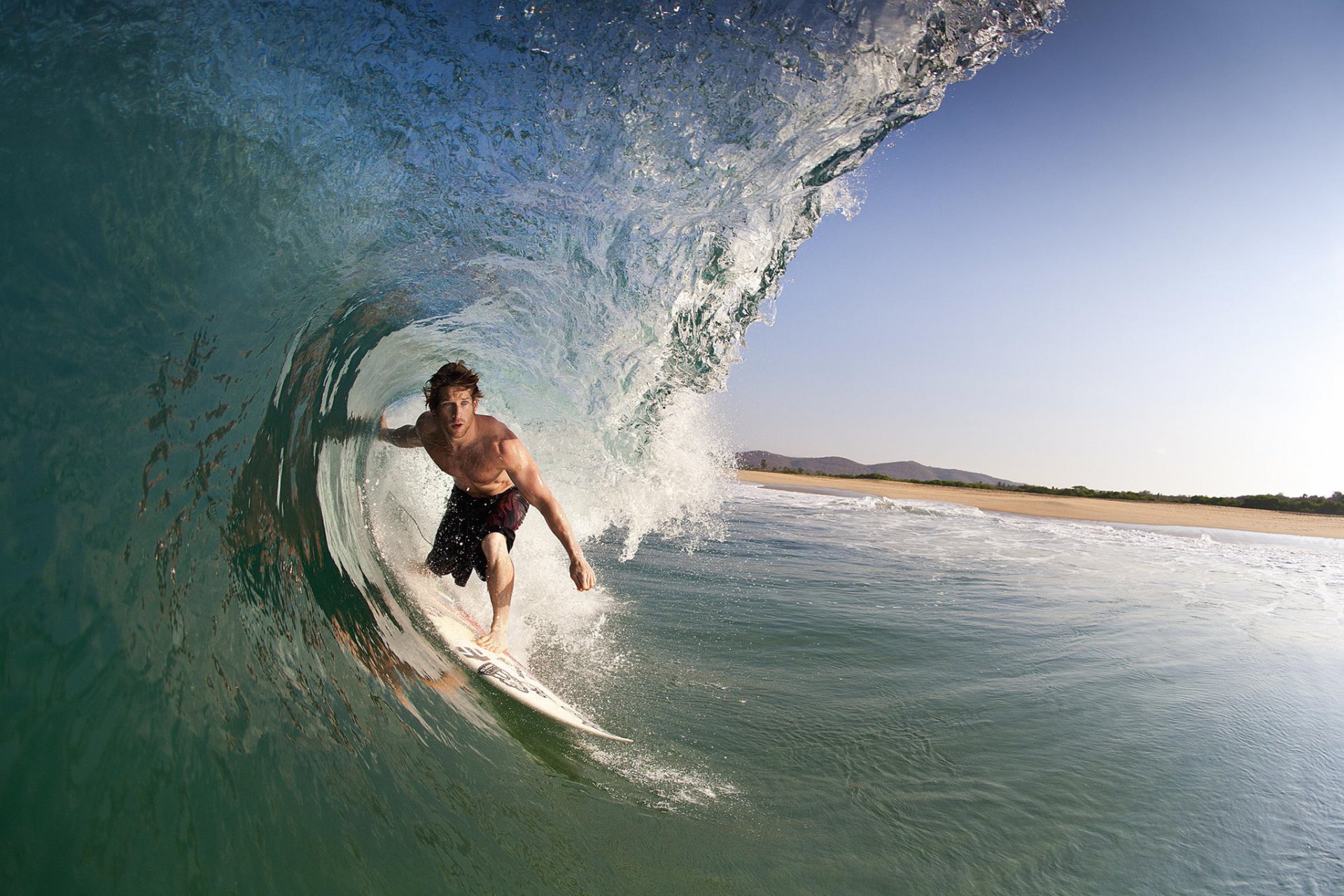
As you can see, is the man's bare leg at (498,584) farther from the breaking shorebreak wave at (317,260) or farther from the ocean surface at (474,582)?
the breaking shorebreak wave at (317,260)

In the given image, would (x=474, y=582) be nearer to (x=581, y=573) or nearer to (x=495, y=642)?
(x=495, y=642)

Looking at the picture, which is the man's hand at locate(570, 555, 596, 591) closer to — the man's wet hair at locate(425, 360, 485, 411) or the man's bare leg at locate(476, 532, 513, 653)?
the man's bare leg at locate(476, 532, 513, 653)

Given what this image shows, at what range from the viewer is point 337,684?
2.46 meters

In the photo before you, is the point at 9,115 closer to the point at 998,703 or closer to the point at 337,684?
the point at 337,684

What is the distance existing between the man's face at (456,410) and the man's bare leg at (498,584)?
2.21 feet

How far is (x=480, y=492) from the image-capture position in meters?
4.00

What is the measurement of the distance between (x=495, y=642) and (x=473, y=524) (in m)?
0.74

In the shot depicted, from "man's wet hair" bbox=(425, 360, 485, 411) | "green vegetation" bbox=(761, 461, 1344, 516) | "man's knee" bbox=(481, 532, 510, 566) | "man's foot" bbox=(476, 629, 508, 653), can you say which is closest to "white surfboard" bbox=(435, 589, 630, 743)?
"man's foot" bbox=(476, 629, 508, 653)

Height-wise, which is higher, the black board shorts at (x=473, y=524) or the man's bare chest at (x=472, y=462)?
the man's bare chest at (x=472, y=462)

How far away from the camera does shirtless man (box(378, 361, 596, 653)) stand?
3.54 m

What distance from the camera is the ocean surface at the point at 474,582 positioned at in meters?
1.67

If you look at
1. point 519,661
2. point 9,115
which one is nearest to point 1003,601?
point 519,661

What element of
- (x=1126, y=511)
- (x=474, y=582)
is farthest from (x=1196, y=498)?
(x=474, y=582)

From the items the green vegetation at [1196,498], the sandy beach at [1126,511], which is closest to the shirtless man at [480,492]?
the sandy beach at [1126,511]
